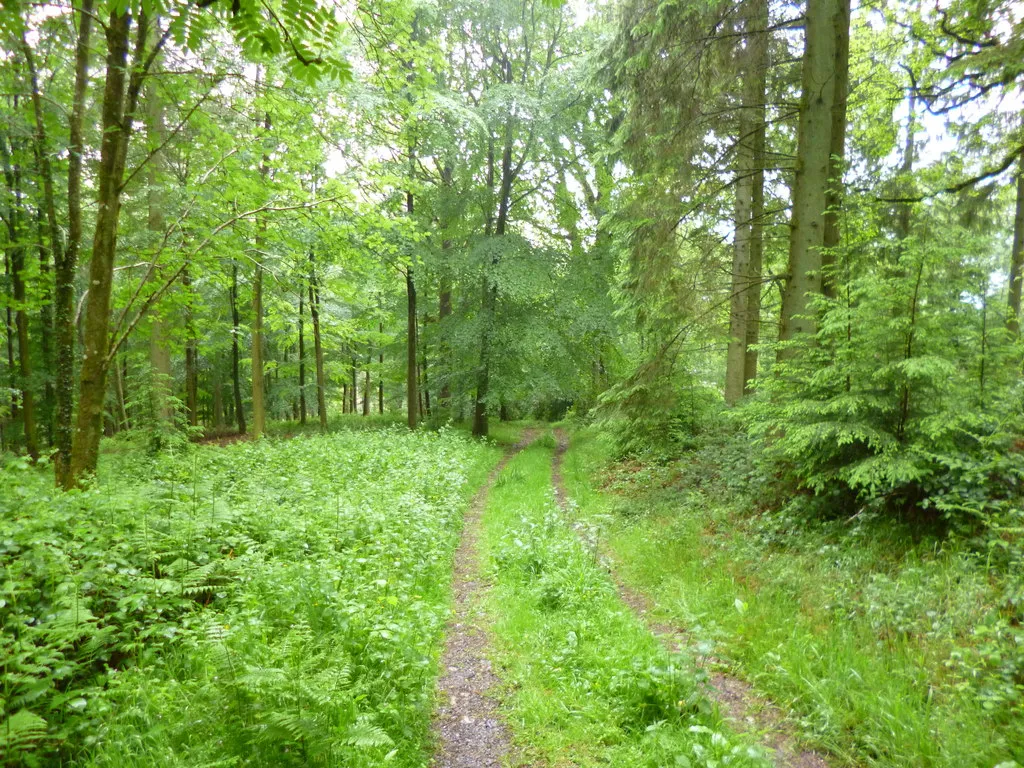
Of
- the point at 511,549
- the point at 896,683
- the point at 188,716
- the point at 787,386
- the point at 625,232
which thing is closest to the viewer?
the point at 188,716

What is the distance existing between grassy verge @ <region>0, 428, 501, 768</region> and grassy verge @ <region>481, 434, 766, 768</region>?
0.74 metres

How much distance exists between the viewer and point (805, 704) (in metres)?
3.42

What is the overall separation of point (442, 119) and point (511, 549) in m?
12.8

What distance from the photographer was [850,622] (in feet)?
13.4

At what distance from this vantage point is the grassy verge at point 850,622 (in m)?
2.95

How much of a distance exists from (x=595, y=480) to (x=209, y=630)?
875 cm

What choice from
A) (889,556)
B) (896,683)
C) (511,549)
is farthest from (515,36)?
(896,683)

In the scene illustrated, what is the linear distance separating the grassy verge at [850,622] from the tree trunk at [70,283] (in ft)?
23.6

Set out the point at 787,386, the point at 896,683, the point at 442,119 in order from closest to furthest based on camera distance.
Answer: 1. the point at 896,683
2. the point at 787,386
3. the point at 442,119

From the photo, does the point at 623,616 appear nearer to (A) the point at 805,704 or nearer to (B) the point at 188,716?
(A) the point at 805,704

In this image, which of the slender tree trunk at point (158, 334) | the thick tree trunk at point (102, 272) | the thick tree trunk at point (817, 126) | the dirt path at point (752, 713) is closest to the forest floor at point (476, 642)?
the dirt path at point (752, 713)

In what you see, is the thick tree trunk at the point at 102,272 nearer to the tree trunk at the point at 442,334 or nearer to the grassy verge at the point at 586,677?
the grassy verge at the point at 586,677

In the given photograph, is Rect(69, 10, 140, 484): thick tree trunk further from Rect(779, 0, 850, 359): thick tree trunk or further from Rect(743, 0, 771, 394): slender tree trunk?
Rect(779, 0, 850, 359): thick tree trunk

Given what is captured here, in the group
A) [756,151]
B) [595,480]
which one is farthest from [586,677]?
[595,480]
